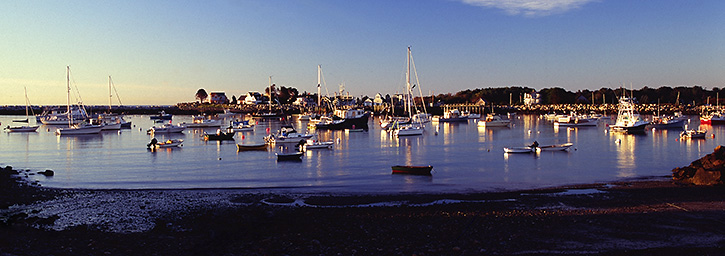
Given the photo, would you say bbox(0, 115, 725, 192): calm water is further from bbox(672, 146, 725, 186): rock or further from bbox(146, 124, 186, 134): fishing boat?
bbox(146, 124, 186, 134): fishing boat

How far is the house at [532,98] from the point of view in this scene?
190 meters

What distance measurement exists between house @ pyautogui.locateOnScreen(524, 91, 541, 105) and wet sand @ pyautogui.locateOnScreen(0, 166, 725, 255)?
172976 millimetres

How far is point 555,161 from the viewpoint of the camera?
117 ft

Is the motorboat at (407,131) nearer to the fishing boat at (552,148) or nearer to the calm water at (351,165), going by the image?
the calm water at (351,165)

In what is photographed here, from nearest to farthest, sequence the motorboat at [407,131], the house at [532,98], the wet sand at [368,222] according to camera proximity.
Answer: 1. the wet sand at [368,222]
2. the motorboat at [407,131]
3. the house at [532,98]

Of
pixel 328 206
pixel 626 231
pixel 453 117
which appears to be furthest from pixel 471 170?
pixel 453 117

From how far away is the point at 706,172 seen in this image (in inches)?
922

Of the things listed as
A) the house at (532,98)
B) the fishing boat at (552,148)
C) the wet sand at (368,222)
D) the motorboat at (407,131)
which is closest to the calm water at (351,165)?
the fishing boat at (552,148)

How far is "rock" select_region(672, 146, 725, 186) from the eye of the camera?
909 inches

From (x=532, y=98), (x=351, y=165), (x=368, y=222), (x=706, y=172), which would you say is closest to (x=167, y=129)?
(x=351, y=165)

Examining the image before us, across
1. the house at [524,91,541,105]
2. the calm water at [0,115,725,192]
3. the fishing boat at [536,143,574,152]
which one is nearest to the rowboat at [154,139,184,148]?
the calm water at [0,115,725,192]

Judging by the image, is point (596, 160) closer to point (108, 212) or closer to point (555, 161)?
point (555, 161)

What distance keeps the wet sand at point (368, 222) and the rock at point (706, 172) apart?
2.45ft

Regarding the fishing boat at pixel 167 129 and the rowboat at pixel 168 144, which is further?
the fishing boat at pixel 167 129
